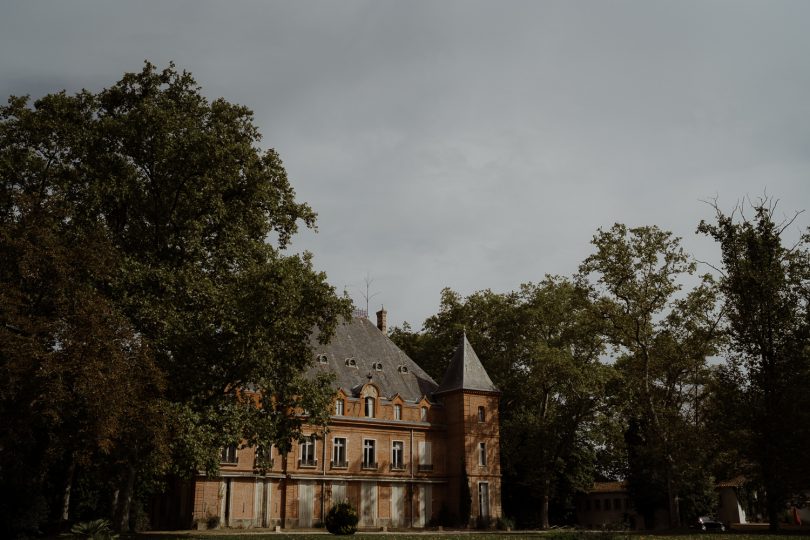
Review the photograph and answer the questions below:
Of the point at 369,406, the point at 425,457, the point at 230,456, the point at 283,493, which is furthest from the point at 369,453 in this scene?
the point at 230,456

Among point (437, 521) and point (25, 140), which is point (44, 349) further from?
point (437, 521)

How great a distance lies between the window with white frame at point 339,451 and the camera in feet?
139

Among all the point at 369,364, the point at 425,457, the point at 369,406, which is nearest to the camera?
the point at 369,406

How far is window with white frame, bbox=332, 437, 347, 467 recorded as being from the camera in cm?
4247

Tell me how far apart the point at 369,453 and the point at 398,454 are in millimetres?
2178

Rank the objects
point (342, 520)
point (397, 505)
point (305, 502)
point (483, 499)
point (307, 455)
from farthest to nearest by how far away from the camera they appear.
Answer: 1. point (483, 499)
2. point (397, 505)
3. point (307, 455)
4. point (305, 502)
5. point (342, 520)

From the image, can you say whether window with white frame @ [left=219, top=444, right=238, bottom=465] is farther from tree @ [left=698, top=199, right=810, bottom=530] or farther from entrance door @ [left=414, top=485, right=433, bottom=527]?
tree @ [left=698, top=199, right=810, bottom=530]

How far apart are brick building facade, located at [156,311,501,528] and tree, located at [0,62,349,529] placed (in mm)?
11960

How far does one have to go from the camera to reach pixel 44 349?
21.0 meters

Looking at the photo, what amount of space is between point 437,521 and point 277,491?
36.5 feet

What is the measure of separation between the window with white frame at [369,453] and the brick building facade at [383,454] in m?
0.06

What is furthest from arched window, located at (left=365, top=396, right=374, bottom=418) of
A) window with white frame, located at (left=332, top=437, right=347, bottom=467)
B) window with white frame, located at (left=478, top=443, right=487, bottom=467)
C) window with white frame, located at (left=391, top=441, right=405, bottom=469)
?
window with white frame, located at (left=478, top=443, right=487, bottom=467)

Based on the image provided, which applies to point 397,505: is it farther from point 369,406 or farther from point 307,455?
point 307,455

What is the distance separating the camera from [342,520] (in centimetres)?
3055
